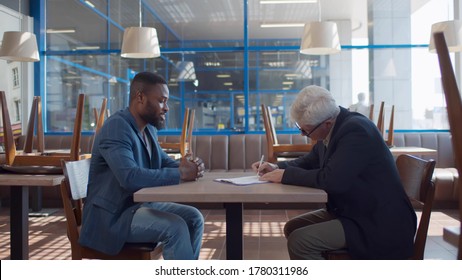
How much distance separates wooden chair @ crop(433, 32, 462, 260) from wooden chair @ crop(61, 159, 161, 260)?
4.03ft

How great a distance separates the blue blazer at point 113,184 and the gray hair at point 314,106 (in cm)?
60

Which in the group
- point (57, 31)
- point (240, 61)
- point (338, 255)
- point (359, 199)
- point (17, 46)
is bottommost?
point (338, 255)

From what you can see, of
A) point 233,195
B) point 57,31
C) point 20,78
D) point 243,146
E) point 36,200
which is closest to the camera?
point 233,195

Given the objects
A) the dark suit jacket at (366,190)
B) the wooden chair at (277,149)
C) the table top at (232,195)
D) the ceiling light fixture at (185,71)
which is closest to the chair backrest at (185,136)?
the wooden chair at (277,149)

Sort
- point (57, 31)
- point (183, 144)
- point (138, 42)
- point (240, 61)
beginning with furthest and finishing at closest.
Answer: point (57, 31), point (240, 61), point (138, 42), point (183, 144)

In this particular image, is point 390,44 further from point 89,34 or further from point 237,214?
point 237,214

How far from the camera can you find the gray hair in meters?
1.96

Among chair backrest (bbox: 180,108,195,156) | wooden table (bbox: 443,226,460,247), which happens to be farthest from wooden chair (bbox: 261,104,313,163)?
wooden table (bbox: 443,226,460,247)

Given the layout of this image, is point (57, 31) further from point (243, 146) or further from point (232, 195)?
point (232, 195)

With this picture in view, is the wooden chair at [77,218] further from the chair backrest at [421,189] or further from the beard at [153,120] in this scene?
the chair backrest at [421,189]

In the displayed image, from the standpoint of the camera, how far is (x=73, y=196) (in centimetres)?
195

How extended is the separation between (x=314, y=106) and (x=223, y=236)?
236 cm

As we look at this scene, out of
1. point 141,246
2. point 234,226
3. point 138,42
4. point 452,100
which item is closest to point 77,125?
point 141,246

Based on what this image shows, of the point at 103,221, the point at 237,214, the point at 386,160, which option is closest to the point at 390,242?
the point at 386,160
